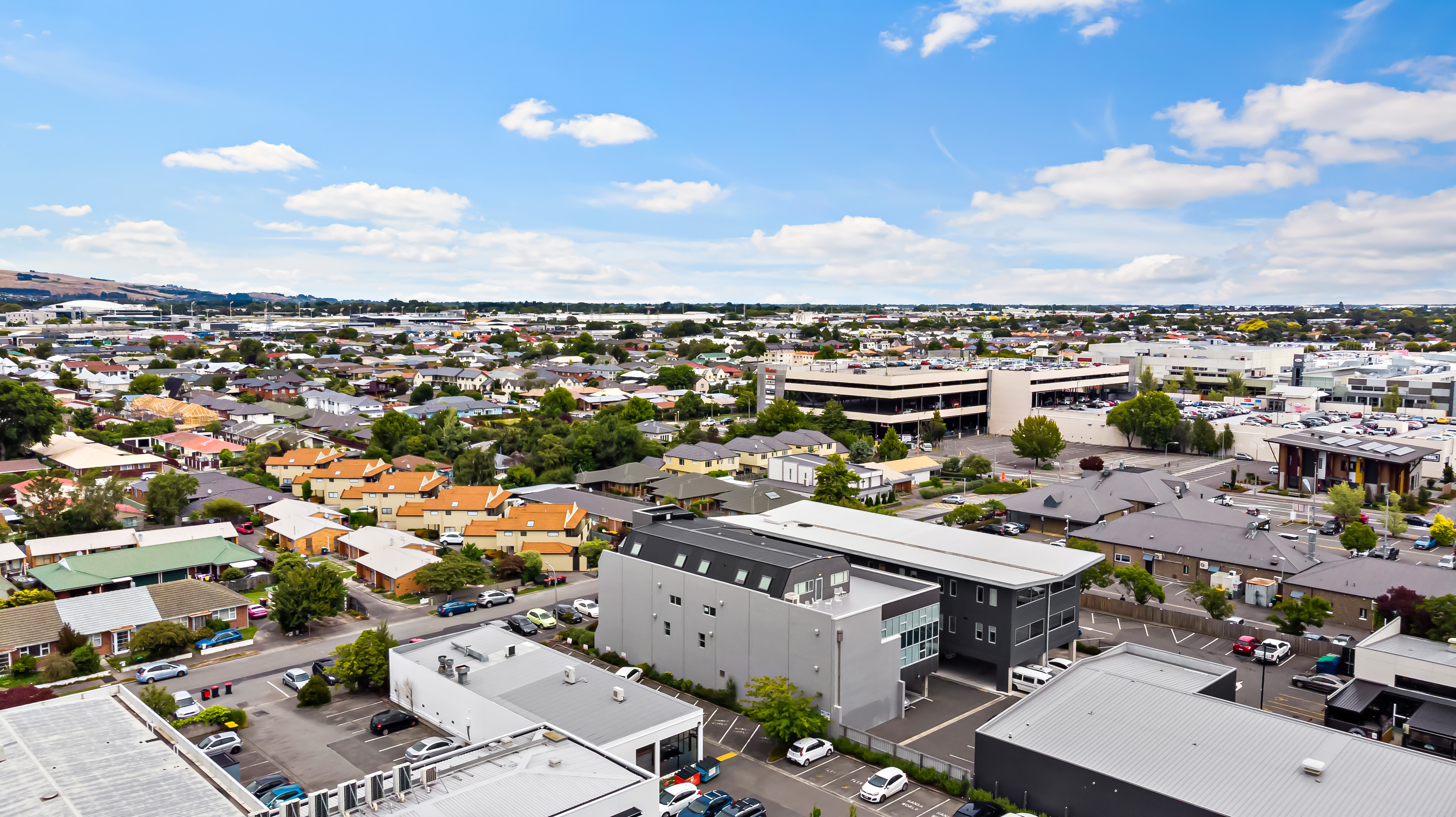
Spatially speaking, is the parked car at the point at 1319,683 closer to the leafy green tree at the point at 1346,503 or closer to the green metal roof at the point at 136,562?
the leafy green tree at the point at 1346,503

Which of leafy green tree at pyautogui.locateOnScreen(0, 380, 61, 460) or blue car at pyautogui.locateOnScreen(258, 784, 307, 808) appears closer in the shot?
blue car at pyautogui.locateOnScreen(258, 784, 307, 808)

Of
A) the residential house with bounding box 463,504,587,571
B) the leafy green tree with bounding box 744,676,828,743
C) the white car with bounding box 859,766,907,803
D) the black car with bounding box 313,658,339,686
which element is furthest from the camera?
the residential house with bounding box 463,504,587,571

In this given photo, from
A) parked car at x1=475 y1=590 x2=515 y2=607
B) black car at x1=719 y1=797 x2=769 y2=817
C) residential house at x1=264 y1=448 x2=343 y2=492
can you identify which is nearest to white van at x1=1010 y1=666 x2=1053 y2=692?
black car at x1=719 y1=797 x2=769 y2=817

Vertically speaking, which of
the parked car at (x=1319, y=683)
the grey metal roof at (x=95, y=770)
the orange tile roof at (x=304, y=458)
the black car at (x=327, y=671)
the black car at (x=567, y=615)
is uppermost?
the grey metal roof at (x=95, y=770)

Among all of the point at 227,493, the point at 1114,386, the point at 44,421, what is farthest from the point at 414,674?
the point at 1114,386

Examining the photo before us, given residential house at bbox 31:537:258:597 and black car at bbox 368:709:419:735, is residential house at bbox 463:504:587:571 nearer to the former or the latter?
residential house at bbox 31:537:258:597

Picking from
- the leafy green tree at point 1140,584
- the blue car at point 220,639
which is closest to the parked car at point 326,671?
the blue car at point 220,639

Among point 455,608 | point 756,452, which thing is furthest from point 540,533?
point 756,452
